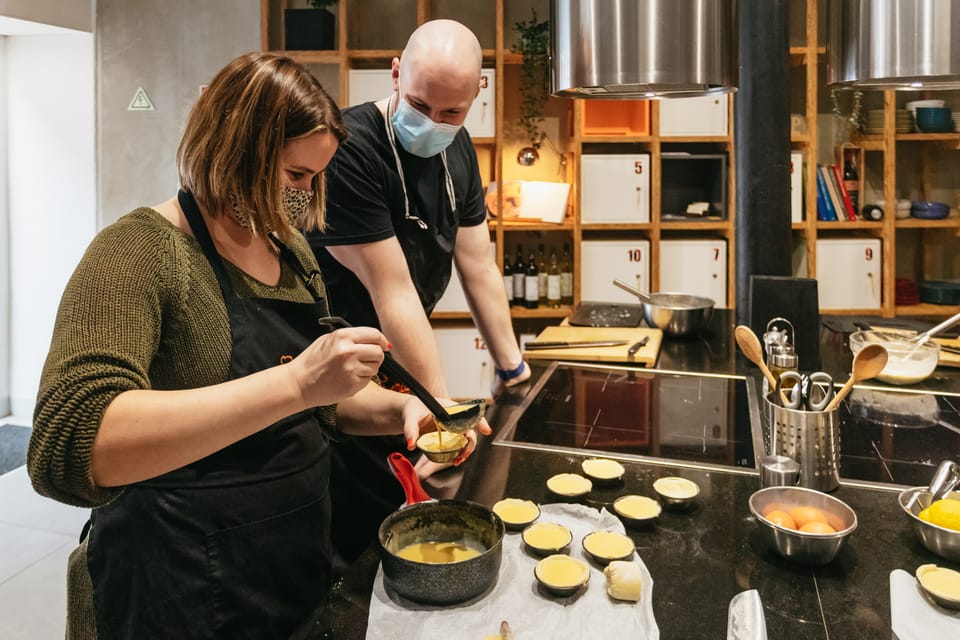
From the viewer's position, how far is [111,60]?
4.38 metres

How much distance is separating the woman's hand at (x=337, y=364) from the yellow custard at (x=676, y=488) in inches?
22.5

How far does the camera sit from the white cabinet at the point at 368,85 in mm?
4070

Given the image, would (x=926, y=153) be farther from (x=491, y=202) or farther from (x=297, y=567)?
(x=297, y=567)

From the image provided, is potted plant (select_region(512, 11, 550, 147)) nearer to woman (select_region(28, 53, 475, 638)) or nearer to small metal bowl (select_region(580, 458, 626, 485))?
small metal bowl (select_region(580, 458, 626, 485))

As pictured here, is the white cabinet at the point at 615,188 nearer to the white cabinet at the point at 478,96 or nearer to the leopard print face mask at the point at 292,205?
the white cabinet at the point at 478,96

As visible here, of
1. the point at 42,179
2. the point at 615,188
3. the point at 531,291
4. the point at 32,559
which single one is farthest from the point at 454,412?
the point at 42,179

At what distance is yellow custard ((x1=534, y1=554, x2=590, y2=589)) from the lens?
101 cm

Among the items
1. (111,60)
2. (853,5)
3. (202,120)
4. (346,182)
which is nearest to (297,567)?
(202,120)

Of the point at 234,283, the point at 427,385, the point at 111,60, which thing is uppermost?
the point at 111,60

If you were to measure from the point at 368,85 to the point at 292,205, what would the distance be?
2.99 m

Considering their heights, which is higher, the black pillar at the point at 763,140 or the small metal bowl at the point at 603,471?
the black pillar at the point at 763,140

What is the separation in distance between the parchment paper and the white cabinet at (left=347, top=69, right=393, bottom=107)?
3445 mm

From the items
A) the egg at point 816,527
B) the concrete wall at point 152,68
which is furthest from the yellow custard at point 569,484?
the concrete wall at point 152,68

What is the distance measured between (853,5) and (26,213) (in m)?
4.59
